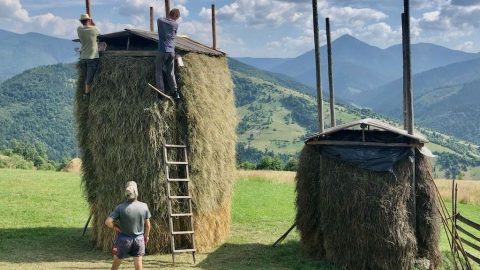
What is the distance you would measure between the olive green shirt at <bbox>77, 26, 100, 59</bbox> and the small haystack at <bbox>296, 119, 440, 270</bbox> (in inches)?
270

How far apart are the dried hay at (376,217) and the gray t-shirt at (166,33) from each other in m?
5.24

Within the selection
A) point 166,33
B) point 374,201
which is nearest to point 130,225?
point 166,33

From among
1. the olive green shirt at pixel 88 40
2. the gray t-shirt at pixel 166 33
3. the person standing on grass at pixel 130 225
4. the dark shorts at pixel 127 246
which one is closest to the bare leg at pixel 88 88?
the olive green shirt at pixel 88 40

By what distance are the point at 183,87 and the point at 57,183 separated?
20.3 meters

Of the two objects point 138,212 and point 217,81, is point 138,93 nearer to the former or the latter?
point 217,81

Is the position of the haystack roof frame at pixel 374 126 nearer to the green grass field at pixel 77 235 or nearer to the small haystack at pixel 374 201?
the small haystack at pixel 374 201

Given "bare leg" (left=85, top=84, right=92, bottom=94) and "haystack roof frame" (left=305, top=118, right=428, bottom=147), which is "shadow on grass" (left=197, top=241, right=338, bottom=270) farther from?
"bare leg" (left=85, top=84, right=92, bottom=94)

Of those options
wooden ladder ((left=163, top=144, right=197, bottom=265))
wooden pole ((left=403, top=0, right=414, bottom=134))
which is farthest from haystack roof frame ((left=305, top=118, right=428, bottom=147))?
wooden ladder ((left=163, top=144, right=197, bottom=265))

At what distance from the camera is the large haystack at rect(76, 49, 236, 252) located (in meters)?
14.3

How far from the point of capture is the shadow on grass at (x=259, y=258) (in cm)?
1370

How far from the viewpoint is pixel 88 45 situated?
14.7 m

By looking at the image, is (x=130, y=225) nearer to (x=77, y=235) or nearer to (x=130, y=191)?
(x=130, y=191)

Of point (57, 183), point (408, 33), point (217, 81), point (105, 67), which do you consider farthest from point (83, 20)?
point (57, 183)

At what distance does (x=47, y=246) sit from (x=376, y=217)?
9.68 m
